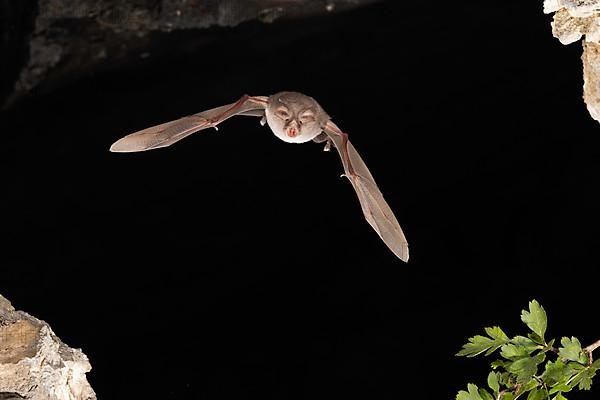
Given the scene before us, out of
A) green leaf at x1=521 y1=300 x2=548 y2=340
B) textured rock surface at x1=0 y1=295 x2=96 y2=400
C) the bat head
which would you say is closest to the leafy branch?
green leaf at x1=521 y1=300 x2=548 y2=340

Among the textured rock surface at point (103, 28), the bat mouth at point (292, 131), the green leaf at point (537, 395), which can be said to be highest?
the textured rock surface at point (103, 28)

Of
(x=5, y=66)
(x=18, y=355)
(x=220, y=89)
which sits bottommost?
(x=18, y=355)

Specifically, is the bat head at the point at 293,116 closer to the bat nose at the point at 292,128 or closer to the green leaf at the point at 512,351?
the bat nose at the point at 292,128

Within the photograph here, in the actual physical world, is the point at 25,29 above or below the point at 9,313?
above

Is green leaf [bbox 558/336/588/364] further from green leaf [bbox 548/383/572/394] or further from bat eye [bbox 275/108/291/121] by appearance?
bat eye [bbox 275/108/291/121]

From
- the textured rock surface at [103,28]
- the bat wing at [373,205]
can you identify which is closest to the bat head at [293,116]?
the bat wing at [373,205]

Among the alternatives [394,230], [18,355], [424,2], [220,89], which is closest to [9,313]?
[18,355]

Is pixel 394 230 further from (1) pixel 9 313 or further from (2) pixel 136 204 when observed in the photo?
(2) pixel 136 204
